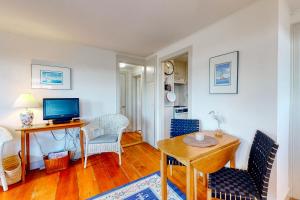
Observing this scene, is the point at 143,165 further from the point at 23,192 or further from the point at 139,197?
the point at 23,192

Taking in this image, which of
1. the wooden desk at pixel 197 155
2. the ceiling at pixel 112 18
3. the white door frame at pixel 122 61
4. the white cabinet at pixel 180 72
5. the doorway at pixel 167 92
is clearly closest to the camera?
the wooden desk at pixel 197 155

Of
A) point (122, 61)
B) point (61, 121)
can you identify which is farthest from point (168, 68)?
point (61, 121)

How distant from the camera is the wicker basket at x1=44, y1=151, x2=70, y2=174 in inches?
88.7

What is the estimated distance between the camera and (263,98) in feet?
4.85

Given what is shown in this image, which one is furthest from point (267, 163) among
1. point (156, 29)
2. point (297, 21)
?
point (156, 29)

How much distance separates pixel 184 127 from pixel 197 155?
96 cm

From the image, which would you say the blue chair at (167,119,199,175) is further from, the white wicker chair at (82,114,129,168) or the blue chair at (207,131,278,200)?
the white wicker chair at (82,114,129,168)

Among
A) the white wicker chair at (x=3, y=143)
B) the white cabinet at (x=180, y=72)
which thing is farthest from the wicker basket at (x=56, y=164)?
the white cabinet at (x=180, y=72)

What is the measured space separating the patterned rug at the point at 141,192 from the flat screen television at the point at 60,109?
4.82 ft

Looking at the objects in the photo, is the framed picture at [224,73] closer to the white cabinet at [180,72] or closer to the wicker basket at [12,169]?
the white cabinet at [180,72]

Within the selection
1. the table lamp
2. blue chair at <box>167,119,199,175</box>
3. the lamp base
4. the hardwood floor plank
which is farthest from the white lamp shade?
blue chair at <box>167,119,199,175</box>

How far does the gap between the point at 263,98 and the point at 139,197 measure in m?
1.84

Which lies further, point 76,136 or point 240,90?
point 76,136

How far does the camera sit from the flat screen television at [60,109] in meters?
2.37
